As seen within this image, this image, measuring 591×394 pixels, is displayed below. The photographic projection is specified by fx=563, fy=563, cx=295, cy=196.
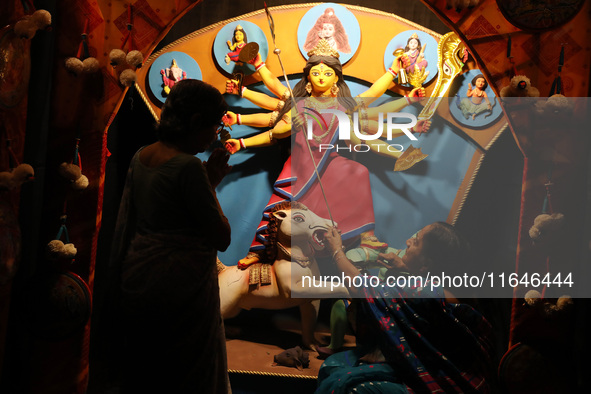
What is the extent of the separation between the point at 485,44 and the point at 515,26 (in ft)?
0.51

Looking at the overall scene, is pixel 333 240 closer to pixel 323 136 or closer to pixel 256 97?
pixel 323 136

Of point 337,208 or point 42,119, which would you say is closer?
point 42,119

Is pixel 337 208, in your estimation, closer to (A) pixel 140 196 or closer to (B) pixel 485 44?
(B) pixel 485 44

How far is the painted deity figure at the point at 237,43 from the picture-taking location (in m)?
3.50

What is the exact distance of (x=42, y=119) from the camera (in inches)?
104

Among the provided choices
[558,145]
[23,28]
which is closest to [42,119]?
[23,28]

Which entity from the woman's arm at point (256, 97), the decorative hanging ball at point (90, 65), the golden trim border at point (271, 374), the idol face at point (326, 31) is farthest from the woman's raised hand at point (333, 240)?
the decorative hanging ball at point (90, 65)

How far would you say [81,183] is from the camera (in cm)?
261

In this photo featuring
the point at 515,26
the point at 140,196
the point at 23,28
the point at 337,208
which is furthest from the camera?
the point at 337,208

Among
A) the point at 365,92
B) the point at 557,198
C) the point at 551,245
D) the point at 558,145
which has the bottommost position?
the point at 551,245

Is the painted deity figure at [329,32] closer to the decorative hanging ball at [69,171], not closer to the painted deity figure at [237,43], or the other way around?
the painted deity figure at [237,43]

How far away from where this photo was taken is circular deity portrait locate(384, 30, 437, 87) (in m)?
3.49

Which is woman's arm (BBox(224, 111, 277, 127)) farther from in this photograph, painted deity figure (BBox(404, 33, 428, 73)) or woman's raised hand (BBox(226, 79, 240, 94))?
painted deity figure (BBox(404, 33, 428, 73))

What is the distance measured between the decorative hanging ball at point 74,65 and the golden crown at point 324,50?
1.44 metres
